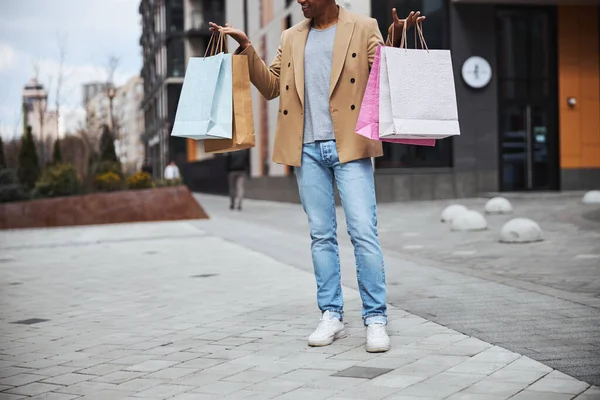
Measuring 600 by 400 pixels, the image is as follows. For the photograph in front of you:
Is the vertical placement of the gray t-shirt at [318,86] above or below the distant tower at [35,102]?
below

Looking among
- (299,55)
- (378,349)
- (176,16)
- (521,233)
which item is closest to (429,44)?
(521,233)

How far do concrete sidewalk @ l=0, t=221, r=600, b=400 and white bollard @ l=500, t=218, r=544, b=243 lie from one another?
3306mm

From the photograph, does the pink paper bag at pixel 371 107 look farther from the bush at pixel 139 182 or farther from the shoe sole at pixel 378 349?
the bush at pixel 139 182

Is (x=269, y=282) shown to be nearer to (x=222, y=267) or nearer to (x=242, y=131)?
(x=222, y=267)

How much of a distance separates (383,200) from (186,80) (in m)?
16.8

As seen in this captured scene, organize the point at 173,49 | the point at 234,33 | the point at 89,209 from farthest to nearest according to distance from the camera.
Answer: the point at 173,49
the point at 89,209
the point at 234,33

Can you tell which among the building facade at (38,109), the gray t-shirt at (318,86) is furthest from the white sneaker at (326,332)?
the building facade at (38,109)

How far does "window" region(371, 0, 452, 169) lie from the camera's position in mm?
21109

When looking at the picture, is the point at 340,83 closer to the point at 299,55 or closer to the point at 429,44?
the point at 299,55

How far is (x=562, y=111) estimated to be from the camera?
2327 centimetres

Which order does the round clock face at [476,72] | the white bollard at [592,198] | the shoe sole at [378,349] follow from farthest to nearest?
the round clock face at [476,72], the white bollard at [592,198], the shoe sole at [378,349]

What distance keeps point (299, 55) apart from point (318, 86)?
0.20 meters

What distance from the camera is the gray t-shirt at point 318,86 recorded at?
463 centimetres

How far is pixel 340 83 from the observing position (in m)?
4.58
